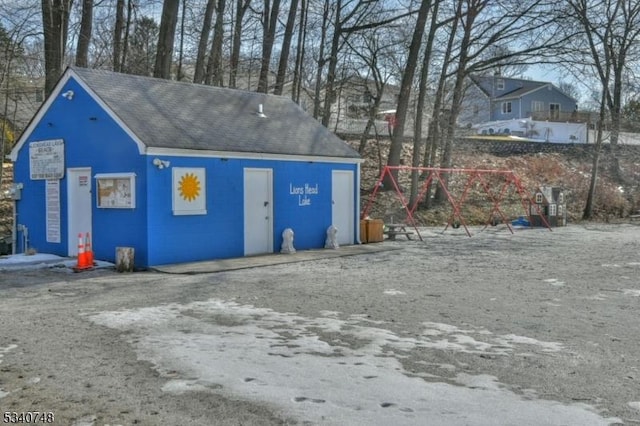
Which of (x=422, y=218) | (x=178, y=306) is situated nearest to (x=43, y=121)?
(x=178, y=306)

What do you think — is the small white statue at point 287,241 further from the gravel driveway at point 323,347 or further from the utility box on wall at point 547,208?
the utility box on wall at point 547,208

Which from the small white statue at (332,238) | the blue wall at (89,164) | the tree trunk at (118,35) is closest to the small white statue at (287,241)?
the small white statue at (332,238)

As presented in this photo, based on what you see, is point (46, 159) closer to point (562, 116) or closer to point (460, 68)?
point (460, 68)

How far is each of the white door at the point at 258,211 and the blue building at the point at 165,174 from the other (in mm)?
25

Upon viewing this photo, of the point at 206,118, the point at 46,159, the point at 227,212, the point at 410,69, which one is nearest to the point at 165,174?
the point at 227,212

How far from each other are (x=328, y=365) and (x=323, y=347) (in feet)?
2.30

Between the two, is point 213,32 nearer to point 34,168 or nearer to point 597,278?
point 34,168

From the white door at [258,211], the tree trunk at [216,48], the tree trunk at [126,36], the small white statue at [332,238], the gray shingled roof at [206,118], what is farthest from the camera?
the tree trunk at [216,48]

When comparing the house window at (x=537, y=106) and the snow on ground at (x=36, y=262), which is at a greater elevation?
the house window at (x=537, y=106)

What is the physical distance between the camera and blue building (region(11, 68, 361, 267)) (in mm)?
13570

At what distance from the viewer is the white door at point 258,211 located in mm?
15438

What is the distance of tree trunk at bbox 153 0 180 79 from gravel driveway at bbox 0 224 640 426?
10731 mm

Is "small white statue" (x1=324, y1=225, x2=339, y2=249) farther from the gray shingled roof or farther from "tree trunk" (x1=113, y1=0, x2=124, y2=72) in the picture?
"tree trunk" (x1=113, y1=0, x2=124, y2=72)

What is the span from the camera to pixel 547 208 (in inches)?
1024
